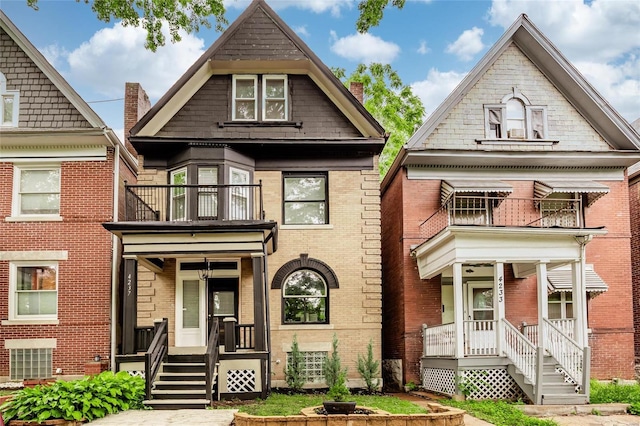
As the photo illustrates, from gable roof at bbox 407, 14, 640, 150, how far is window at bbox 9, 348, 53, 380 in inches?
480

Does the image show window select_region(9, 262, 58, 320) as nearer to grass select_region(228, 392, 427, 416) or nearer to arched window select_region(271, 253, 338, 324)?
arched window select_region(271, 253, 338, 324)

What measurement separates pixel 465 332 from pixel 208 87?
10.0 m

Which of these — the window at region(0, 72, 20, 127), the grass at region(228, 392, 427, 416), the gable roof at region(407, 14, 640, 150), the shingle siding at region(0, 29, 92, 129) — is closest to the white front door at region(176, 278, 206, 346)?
the grass at region(228, 392, 427, 416)

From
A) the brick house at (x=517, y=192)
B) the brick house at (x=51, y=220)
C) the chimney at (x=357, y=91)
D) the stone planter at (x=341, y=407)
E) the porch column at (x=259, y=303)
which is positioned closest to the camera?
the stone planter at (x=341, y=407)

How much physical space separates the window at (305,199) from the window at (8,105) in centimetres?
783

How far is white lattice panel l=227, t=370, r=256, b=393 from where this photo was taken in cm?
1683

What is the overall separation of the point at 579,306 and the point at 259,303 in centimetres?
771

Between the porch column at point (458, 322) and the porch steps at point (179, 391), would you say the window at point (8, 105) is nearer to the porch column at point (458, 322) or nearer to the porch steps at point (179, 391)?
the porch steps at point (179, 391)

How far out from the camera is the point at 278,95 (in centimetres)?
2162

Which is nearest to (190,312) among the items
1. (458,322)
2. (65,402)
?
(458,322)

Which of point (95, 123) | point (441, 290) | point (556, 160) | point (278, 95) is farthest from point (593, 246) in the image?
point (95, 123)

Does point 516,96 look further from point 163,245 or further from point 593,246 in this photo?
point 163,245

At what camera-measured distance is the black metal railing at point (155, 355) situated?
15242mm

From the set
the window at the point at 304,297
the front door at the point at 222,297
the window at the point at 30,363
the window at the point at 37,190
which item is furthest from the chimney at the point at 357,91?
the window at the point at 30,363
